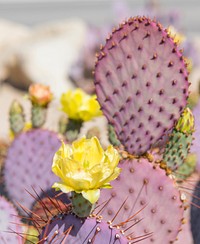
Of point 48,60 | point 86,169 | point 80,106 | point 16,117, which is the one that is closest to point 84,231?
point 86,169

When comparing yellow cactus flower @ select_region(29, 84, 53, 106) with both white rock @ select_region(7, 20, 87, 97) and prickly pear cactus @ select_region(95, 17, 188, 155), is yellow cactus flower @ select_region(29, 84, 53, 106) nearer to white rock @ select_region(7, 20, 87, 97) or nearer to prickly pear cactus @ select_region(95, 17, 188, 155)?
prickly pear cactus @ select_region(95, 17, 188, 155)

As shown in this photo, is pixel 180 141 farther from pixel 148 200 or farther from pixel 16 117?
pixel 16 117

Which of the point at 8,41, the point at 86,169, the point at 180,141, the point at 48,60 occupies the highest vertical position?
the point at 8,41

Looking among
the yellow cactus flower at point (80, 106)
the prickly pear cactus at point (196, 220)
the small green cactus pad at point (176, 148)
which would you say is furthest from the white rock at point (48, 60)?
the small green cactus pad at point (176, 148)

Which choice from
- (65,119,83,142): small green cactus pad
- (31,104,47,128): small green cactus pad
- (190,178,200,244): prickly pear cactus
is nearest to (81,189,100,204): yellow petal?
(190,178,200,244): prickly pear cactus

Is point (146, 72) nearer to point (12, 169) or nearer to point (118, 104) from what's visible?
point (118, 104)
